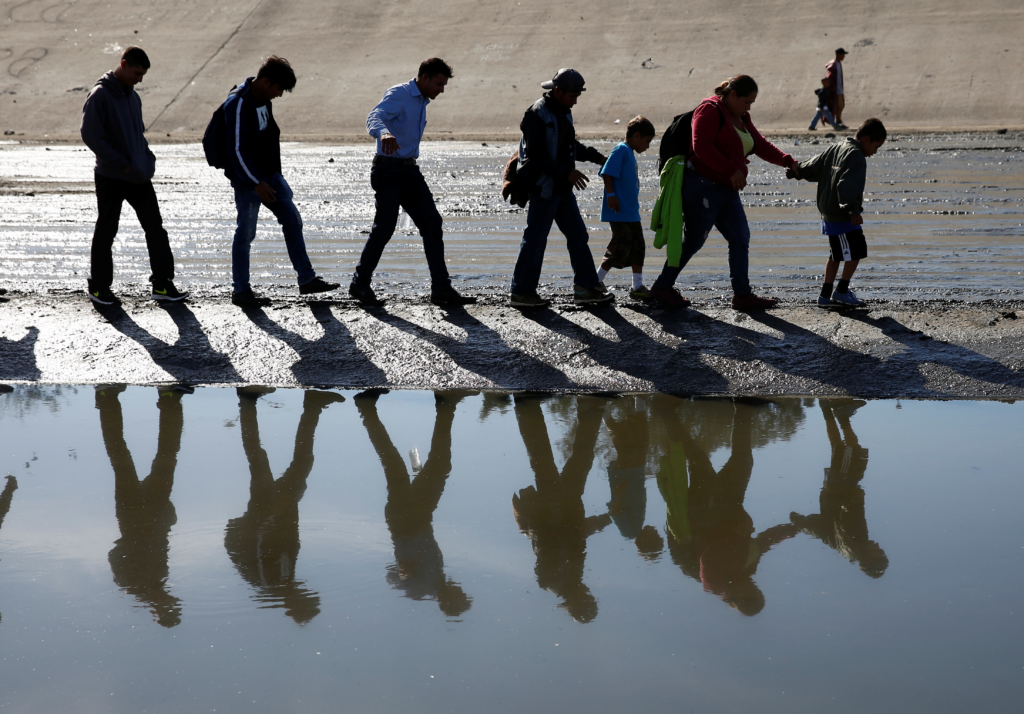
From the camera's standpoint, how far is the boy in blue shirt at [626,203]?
6336 millimetres

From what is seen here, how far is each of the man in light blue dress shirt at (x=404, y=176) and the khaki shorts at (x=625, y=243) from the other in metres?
1.00

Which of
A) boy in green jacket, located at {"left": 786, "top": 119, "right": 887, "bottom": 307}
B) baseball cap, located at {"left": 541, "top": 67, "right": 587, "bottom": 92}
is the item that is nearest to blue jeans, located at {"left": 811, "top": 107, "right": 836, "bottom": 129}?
boy in green jacket, located at {"left": 786, "top": 119, "right": 887, "bottom": 307}

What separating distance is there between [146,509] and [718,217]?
3.95 meters

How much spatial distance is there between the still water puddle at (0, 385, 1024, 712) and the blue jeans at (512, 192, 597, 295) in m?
1.66

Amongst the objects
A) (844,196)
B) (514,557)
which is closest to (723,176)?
(844,196)

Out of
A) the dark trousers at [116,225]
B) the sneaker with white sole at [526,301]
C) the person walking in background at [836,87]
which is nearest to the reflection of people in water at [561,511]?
the sneaker with white sole at [526,301]

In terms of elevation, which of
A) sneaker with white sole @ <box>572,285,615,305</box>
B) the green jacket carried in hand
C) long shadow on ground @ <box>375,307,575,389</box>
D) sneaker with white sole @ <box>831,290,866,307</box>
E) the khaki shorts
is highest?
the green jacket carried in hand

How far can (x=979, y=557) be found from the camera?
312 cm

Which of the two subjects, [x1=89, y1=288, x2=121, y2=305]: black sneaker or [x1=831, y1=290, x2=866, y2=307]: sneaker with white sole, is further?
[x1=89, y1=288, x2=121, y2=305]: black sneaker

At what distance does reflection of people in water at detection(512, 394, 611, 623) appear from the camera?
118 inches

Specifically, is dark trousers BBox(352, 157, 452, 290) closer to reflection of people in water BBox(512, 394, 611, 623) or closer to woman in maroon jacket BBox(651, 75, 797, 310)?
woman in maroon jacket BBox(651, 75, 797, 310)

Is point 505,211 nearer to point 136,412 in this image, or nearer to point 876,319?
point 876,319

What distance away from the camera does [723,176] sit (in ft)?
19.5

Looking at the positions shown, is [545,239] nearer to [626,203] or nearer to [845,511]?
[626,203]
